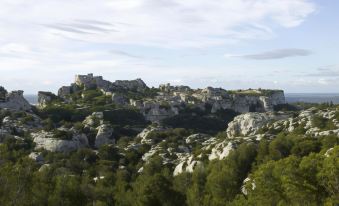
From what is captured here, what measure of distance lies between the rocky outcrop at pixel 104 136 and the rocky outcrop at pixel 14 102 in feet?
138

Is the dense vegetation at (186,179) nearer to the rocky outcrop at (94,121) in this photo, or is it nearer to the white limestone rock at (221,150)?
the white limestone rock at (221,150)

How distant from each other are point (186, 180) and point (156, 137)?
153ft


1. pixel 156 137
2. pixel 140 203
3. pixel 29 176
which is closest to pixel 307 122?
pixel 156 137

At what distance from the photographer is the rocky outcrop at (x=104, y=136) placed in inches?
4867

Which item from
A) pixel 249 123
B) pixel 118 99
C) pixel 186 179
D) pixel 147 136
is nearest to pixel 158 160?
pixel 186 179

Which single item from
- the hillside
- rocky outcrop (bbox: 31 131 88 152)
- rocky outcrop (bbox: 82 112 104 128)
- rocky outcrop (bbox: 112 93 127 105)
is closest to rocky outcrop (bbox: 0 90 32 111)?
the hillside

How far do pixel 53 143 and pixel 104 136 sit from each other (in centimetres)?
2283

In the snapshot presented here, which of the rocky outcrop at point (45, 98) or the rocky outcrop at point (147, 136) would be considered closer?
the rocky outcrop at point (147, 136)

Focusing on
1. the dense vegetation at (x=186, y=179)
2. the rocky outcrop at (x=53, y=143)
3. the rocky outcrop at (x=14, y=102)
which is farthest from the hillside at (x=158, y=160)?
the rocky outcrop at (x=14, y=102)

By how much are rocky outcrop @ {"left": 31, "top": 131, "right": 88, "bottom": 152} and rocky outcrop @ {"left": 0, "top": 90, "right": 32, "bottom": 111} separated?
157 feet

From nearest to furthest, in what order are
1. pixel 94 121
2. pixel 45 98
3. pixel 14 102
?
pixel 94 121 → pixel 14 102 → pixel 45 98

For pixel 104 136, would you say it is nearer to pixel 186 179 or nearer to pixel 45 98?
pixel 186 179

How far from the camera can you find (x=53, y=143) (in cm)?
10394

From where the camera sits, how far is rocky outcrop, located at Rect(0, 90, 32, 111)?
507 ft
